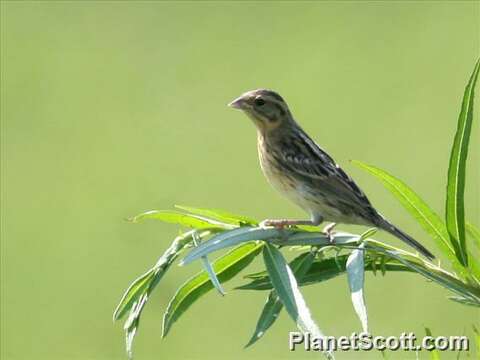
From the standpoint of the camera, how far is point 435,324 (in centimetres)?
802

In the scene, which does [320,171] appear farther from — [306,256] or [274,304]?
[274,304]

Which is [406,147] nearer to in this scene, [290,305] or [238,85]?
[238,85]

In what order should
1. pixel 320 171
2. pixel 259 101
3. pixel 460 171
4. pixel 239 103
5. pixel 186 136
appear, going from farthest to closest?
pixel 186 136 < pixel 259 101 < pixel 239 103 < pixel 320 171 < pixel 460 171

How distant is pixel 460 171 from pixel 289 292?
416 millimetres

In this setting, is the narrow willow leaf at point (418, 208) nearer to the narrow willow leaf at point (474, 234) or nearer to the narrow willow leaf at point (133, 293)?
the narrow willow leaf at point (474, 234)

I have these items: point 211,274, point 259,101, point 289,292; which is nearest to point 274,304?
point 289,292

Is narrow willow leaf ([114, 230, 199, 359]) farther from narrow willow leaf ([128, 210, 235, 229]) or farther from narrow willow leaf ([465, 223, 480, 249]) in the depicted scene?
narrow willow leaf ([465, 223, 480, 249])

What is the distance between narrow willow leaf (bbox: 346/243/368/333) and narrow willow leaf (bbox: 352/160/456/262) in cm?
17

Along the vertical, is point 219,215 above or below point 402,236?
above

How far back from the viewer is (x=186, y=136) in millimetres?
12320

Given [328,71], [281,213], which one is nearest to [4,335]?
[281,213]

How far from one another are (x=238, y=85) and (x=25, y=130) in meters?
2.28

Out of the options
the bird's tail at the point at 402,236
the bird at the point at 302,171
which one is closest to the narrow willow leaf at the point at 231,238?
the bird's tail at the point at 402,236

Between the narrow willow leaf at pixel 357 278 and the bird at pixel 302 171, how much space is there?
1.77 meters
